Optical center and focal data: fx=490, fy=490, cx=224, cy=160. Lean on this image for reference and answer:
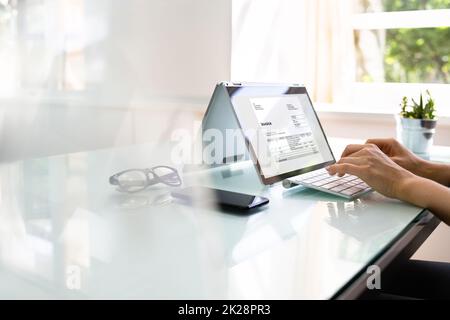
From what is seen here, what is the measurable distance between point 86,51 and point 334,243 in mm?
2186

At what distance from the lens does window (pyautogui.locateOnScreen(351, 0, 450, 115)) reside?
2.30 m

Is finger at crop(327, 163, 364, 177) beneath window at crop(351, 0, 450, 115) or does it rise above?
beneath

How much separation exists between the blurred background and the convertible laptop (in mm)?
1007

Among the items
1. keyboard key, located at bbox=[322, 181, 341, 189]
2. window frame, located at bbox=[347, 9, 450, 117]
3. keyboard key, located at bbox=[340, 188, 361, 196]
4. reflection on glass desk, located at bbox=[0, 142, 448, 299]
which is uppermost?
window frame, located at bbox=[347, 9, 450, 117]

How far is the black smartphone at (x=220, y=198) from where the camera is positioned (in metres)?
0.86

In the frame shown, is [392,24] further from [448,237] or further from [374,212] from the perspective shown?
[374,212]

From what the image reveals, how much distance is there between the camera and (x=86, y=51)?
8.44ft

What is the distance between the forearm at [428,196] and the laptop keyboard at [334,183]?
10 centimetres

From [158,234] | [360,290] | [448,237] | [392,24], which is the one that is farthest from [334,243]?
[392,24]

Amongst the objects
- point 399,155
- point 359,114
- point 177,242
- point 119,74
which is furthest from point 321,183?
point 119,74

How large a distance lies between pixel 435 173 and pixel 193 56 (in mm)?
1594

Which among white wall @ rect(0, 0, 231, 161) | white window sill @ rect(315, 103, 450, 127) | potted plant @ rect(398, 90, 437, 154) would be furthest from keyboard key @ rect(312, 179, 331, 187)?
white wall @ rect(0, 0, 231, 161)

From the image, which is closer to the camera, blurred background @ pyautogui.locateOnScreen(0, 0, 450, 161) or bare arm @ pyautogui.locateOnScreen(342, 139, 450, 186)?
bare arm @ pyautogui.locateOnScreen(342, 139, 450, 186)

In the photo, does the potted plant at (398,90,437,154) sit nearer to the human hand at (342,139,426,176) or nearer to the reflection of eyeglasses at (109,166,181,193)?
the human hand at (342,139,426,176)
